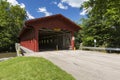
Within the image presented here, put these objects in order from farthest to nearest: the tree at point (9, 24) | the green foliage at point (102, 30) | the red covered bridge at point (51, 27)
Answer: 1. the tree at point (9, 24)
2. the green foliage at point (102, 30)
3. the red covered bridge at point (51, 27)

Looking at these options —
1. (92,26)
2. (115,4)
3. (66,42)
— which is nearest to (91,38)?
(92,26)

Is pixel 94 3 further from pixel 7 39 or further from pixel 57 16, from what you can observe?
pixel 7 39

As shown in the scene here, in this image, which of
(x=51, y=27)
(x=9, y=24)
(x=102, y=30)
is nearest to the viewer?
(x=51, y=27)

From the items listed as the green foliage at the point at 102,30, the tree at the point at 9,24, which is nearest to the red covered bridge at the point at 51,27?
the green foliage at the point at 102,30

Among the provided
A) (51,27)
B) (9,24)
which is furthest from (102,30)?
(9,24)

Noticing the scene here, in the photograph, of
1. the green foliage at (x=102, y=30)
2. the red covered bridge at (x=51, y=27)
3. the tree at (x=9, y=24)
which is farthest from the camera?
the tree at (x=9, y=24)

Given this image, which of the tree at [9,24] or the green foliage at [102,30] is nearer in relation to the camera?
the green foliage at [102,30]

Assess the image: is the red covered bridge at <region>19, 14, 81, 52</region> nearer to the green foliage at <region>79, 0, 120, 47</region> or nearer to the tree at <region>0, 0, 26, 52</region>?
the green foliage at <region>79, 0, 120, 47</region>

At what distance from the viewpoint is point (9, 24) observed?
171ft

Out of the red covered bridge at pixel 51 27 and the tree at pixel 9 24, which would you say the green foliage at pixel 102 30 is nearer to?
the red covered bridge at pixel 51 27

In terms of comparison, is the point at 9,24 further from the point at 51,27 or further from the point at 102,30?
the point at 51,27

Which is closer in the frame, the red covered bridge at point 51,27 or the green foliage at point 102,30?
the red covered bridge at point 51,27

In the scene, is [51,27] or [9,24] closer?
[51,27]

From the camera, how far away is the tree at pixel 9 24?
46.2 metres
